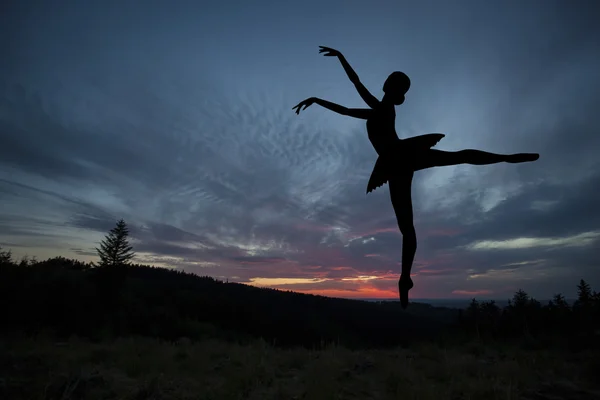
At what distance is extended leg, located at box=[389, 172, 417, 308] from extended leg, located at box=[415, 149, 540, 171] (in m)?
0.14

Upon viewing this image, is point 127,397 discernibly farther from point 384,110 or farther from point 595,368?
point 595,368

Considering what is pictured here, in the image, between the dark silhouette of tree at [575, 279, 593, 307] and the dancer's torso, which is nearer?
the dancer's torso

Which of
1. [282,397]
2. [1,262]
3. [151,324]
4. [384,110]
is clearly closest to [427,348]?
[282,397]

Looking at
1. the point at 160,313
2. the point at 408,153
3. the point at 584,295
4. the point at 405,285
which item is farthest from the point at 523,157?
the point at 160,313

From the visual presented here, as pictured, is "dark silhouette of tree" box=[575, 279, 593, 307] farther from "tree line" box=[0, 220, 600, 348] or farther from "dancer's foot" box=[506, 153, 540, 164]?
"dancer's foot" box=[506, 153, 540, 164]

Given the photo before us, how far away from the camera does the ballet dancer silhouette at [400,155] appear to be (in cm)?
174

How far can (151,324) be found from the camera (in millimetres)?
39625

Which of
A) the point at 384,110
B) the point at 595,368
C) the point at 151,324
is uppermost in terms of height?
the point at 384,110

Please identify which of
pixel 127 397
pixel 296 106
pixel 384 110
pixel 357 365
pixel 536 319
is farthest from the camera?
pixel 536 319

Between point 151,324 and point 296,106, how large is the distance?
4484 cm

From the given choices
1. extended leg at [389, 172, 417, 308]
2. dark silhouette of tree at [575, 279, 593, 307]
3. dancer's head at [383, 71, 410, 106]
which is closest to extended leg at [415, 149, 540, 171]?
extended leg at [389, 172, 417, 308]

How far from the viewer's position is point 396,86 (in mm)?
1871

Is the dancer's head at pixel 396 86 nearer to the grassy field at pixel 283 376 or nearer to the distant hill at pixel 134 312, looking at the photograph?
the grassy field at pixel 283 376

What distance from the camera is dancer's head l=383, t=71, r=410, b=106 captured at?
1870 mm
